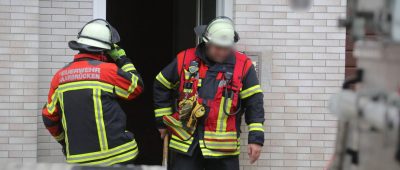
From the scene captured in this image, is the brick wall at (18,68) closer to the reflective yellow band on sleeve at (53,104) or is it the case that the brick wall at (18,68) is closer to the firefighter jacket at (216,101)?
the reflective yellow band on sleeve at (53,104)

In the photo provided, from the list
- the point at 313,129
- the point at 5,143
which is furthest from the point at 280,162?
the point at 5,143

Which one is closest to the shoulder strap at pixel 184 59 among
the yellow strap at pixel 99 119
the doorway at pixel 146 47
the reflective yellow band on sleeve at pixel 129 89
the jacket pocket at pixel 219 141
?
the reflective yellow band on sleeve at pixel 129 89

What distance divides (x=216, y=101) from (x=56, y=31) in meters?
1.65

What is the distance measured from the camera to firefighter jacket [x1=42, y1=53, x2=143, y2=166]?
15.9 ft

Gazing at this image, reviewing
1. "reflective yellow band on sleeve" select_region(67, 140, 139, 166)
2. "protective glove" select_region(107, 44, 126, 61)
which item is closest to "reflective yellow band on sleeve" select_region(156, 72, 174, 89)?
"protective glove" select_region(107, 44, 126, 61)

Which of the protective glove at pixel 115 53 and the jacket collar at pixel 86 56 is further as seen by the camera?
the protective glove at pixel 115 53

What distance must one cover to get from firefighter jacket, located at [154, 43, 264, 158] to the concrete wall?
2.51 feet

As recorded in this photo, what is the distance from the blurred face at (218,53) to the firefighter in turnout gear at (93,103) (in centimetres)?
59

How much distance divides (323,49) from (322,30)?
0.17 metres

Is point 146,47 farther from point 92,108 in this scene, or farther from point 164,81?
point 92,108

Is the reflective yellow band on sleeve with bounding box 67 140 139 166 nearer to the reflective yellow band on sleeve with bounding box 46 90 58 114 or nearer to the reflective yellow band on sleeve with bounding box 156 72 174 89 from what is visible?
the reflective yellow band on sleeve with bounding box 46 90 58 114

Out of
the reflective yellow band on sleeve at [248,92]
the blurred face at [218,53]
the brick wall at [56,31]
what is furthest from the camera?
the brick wall at [56,31]

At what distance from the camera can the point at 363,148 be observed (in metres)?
2.71

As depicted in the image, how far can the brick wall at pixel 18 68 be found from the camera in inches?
226
